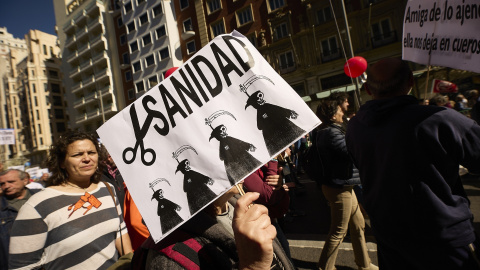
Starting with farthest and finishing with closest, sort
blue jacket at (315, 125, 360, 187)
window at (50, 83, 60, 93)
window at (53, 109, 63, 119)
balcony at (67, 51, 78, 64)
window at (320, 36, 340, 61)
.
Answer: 1. window at (50, 83, 60, 93)
2. window at (53, 109, 63, 119)
3. balcony at (67, 51, 78, 64)
4. window at (320, 36, 340, 61)
5. blue jacket at (315, 125, 360, 187)

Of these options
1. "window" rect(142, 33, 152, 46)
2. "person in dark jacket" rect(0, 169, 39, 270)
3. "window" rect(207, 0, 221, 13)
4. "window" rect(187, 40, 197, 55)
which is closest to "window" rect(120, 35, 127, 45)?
"window" rect(142, 33, 152, 46)

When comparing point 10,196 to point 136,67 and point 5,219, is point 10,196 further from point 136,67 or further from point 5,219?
point 136,67

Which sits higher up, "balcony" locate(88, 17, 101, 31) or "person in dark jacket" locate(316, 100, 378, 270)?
"balcony" locate(88, 17, 101, 31)

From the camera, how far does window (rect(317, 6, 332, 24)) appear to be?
56.5 ft

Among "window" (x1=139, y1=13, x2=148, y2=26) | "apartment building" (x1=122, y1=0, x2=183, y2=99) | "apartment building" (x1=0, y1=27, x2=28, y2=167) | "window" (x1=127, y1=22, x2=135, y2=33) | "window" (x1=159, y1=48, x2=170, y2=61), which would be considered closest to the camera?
"apartment building" (x1=122, y1=0, x2=183, y2=99)

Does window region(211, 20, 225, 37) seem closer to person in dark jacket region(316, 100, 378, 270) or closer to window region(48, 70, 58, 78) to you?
person in dark jacket region(316, 100, 378, 270)

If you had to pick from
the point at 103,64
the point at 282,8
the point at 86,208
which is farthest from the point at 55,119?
the point at 86,208

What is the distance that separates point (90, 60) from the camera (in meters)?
31.5

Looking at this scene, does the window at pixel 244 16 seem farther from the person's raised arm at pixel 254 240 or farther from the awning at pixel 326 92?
the person's raised arm at pixel 254 240

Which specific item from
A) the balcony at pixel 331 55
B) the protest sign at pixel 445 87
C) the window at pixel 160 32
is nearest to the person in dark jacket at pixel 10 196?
the protest sign at pixel 445 87

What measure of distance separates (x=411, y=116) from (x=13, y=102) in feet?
241

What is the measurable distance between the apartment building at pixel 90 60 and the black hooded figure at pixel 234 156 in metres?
28.7

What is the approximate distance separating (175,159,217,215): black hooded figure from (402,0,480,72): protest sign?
59.2 inches

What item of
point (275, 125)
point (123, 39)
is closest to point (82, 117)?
point (123, 39)
